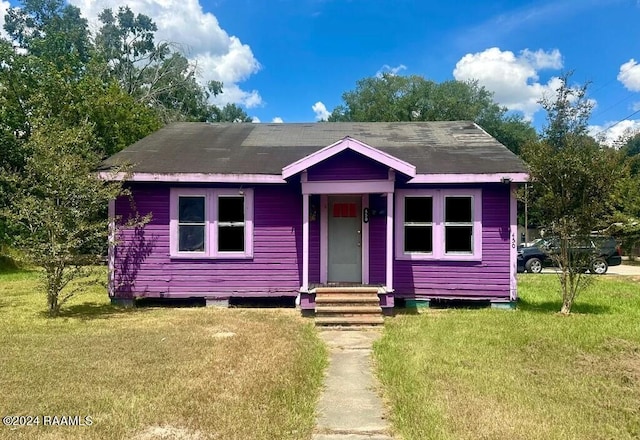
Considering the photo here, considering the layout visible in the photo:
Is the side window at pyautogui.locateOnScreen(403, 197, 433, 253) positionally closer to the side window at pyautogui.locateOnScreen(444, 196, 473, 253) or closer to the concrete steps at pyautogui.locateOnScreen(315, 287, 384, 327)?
the side window at pyautogui.locateOnScreen(444, 196, 473, 253)

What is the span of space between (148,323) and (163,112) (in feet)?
86.5

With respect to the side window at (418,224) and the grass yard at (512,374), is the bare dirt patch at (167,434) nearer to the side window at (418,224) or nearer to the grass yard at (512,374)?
the grass yard at (512,374)

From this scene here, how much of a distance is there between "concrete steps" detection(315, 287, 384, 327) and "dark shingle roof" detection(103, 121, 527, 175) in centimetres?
251

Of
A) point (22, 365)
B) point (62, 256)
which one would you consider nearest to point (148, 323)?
point (62, 256)

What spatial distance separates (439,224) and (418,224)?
1.33 ft

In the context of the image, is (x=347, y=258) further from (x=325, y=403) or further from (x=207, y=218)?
(x=325, y=403)

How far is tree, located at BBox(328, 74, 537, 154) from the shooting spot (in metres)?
42.4

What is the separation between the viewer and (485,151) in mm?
10078

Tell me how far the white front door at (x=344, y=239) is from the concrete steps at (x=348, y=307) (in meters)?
1.03

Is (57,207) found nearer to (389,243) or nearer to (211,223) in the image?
(211,223)

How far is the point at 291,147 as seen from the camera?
1087 cm

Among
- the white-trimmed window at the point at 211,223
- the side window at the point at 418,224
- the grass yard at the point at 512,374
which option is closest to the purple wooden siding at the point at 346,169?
the side window at the point at 418,224

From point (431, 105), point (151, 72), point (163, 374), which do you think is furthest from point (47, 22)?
point (163, 374)

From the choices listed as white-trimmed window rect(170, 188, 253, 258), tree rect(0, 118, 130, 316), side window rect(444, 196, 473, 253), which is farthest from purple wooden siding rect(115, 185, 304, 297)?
side window rect(444, 196, 473, 253)
